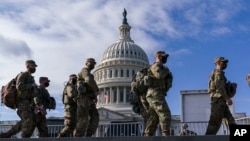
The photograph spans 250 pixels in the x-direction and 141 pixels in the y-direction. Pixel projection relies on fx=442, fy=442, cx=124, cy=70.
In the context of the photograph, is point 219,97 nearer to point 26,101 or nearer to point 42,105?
point 42,105

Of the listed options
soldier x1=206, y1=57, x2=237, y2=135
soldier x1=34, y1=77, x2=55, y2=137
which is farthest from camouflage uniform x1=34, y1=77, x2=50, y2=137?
soldier x1=206, y1=57, x2=237, y2=135

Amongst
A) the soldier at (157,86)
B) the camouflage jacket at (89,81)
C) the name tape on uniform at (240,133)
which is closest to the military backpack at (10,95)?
the camouflage jacket at (89,81)

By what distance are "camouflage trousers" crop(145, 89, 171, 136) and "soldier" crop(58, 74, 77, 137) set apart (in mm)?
2173

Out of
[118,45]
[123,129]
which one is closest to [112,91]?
[118,45]

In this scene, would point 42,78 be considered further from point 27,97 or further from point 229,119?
point 229,119

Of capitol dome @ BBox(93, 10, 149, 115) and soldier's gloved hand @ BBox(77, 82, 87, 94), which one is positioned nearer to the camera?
soldier's gloved hand @ BBox(77, 82, 87, 94)

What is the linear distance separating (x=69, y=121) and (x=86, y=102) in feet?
2.67

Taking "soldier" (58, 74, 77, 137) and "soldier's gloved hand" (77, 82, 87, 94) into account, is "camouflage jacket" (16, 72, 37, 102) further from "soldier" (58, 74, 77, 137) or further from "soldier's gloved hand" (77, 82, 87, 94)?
"soldier's gloved hand" (77, 82, 87, 94)

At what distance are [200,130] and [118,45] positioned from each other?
331 feet

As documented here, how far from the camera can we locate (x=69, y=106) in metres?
11.0

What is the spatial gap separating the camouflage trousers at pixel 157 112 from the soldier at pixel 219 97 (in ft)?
3.59

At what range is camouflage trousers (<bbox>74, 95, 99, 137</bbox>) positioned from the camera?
1024cm

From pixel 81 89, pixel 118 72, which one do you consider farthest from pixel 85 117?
pixel 118 72

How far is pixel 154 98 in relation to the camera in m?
9.38
